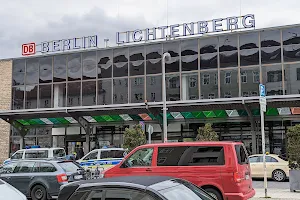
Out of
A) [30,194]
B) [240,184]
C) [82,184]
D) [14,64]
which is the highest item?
[14,64]

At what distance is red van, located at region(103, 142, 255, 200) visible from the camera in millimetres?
10898

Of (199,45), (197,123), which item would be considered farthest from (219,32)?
(197,123)

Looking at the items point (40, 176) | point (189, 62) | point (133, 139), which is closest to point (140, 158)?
point (40, 176)

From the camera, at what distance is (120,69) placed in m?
30.8

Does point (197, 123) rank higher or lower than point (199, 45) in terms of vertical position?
lower

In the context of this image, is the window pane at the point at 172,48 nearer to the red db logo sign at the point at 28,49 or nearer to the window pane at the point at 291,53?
the window pane at the point at 291,53

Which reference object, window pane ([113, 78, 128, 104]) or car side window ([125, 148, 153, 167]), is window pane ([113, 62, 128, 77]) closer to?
window pane ([113, 78, 128, 104])

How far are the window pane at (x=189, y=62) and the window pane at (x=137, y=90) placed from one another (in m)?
A: 3.29

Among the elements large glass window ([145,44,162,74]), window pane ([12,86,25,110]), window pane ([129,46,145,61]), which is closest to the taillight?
large glass window ([145,44,162,74])

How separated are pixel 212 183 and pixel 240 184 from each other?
75cm

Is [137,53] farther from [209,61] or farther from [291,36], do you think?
[291,36]

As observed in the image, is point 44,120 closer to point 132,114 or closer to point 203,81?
point 132,114

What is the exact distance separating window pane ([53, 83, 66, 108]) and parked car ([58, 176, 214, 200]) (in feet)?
88.9

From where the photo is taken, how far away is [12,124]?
32.6 meters
